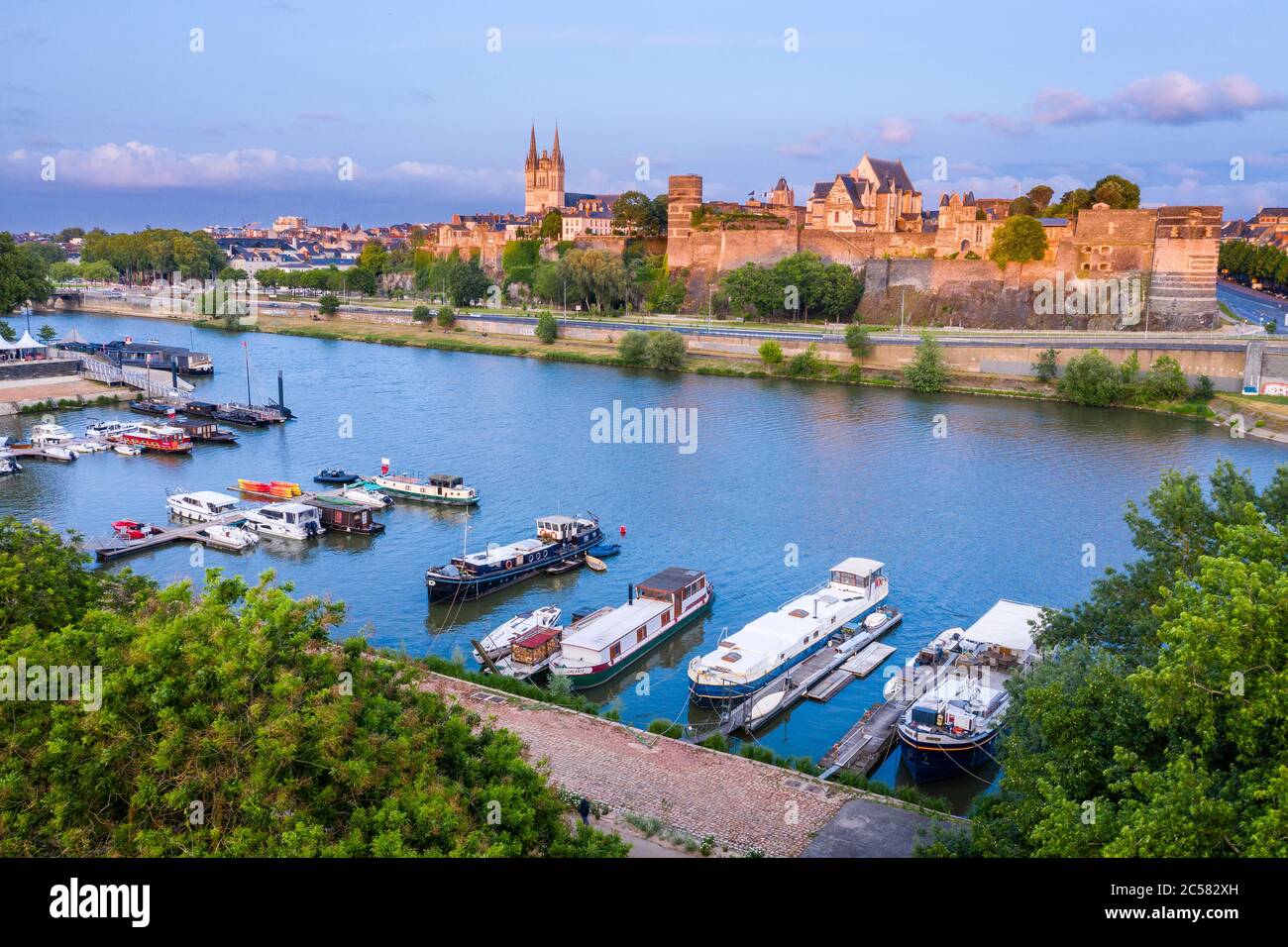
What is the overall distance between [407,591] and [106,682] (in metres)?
11.9

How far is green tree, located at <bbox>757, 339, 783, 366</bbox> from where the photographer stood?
43250 mm

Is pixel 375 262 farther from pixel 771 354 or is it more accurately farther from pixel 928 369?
pixel 928 369

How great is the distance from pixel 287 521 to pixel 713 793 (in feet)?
46.2

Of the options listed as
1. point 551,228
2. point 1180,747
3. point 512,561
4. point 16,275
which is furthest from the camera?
point 551,228

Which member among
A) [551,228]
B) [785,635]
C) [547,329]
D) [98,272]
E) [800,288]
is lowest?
[785,635]

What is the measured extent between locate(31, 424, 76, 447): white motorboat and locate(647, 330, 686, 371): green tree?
75.8ft

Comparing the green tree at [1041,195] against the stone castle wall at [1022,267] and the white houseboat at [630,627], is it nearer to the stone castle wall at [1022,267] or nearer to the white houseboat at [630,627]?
the stone castle wall at [1022,267]

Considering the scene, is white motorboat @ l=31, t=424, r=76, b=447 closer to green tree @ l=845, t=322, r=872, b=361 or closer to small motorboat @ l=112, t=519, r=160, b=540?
small motorboat @ l=112, t=519, r=160, b=540

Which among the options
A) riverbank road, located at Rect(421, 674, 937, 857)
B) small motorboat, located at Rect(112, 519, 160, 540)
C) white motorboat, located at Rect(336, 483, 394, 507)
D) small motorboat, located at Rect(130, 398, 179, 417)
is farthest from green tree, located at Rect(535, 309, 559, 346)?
riverbank road, located at Rect(421, 674, 937, 857)

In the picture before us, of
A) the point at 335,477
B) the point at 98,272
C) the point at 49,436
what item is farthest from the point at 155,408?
the point at 98,272

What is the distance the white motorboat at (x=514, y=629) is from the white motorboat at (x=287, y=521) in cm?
686

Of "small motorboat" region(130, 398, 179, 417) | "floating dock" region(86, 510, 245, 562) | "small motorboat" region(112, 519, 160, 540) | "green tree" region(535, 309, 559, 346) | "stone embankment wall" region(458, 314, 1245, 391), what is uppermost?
"green tree" region(535, 309, 559, 346)

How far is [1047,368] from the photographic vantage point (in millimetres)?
37750
